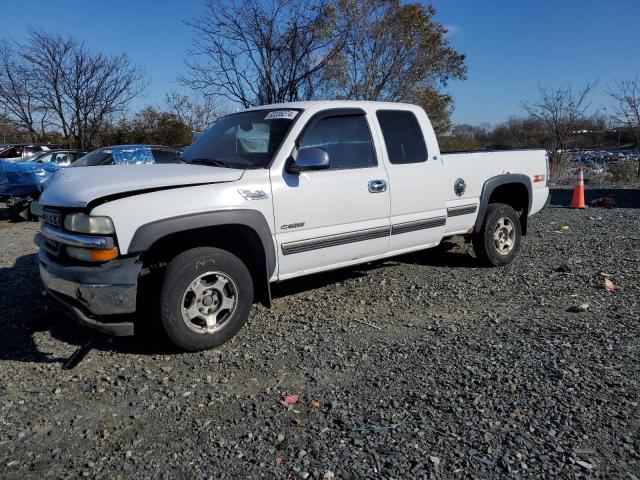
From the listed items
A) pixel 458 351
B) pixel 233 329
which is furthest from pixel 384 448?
pixel 233 329

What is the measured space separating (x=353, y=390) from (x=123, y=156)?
390 inches

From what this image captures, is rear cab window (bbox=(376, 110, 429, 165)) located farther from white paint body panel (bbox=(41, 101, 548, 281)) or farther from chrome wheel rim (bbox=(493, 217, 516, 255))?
chrome wheel rim (bbox=(493, 217, 516, 255))

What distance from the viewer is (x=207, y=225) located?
12.1 ft

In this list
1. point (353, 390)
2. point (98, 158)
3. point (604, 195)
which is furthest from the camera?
point (604, 195)

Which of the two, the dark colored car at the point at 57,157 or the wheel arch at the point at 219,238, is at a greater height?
the dark colored car at the point at 57,157

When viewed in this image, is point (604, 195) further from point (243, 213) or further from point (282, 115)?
point (243, 213)

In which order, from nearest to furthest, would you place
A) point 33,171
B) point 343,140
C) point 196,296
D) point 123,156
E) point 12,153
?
point 196,296 < point 343,140 < point 123,156 < point 33,171 < point 12,153

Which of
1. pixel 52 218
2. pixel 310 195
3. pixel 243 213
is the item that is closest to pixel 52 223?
pixel 52 218

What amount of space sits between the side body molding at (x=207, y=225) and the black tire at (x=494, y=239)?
9.66 feet

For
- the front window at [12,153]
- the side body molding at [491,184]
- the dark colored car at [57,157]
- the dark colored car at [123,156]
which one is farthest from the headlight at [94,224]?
the front window at [12,153]

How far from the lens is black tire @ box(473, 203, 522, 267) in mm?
5996

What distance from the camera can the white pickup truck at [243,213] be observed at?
3.47m

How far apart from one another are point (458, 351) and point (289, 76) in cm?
1538

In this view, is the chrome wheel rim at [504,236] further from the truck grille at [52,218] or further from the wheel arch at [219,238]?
the truck grille at [52,218]
